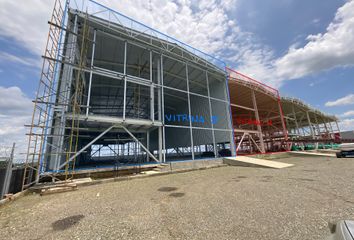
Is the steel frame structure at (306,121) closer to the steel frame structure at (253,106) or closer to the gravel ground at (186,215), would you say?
the steel frame structure at (253,106)

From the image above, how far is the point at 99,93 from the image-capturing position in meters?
21.9

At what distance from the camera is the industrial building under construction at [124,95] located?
852 centimetres

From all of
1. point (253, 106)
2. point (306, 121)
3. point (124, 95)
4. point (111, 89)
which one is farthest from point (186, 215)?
point (306, 121)

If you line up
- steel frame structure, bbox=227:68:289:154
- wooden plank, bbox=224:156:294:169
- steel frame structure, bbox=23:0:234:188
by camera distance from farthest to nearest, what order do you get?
1. steel frame structure, bbox=227:68:289:154
2. wooden plank, bbox=224:156:294:169
3. steel frame structure, bbox=23:0:234:188

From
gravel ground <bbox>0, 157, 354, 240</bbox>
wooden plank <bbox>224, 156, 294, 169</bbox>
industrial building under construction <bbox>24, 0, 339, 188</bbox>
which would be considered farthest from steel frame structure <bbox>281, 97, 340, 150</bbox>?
gravel ground <bbox>0, 157, 354, 240</bbox>

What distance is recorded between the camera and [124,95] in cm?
1135

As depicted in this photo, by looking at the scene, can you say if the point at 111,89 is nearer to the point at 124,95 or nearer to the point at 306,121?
the point at 124,95

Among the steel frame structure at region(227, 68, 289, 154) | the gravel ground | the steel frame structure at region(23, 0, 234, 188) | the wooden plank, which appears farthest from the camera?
the steel frame structure at region(227, 68, 289, 154)

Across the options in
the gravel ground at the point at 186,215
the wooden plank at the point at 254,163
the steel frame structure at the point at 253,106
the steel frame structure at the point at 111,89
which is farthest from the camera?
the steel frame structure at the point at 253,106

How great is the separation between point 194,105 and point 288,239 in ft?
69.7

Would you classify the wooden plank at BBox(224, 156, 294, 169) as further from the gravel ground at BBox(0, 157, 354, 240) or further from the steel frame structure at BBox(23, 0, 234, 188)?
the gravel ground at BBox(0, 157, 354, 240)

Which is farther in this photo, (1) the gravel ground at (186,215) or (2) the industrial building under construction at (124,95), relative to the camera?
(2) the industrial building under construction at (124,95)

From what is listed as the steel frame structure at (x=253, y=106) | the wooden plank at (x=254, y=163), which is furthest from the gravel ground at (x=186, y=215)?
the steel frame structure at (x=253, y=106)

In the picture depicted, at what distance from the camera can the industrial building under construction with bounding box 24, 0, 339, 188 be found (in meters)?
8.52
